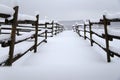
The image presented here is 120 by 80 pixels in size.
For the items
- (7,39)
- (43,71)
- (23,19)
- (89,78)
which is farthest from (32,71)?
(23,19)

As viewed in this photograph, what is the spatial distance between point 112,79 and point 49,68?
4.21ft

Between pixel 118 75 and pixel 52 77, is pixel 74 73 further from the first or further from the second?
pixel 118 75

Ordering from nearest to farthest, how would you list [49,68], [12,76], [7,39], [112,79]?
[112,79], [12,76], [7,39], [49,68]

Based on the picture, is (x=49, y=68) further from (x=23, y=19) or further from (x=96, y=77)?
(x=23, y=19)

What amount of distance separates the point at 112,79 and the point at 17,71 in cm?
168

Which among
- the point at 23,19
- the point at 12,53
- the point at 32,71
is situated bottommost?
the point at 32,71

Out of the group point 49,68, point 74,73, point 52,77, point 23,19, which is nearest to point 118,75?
point 74,73

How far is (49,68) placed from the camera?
3.44 metres

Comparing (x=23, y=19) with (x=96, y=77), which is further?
(x=23, y=19)

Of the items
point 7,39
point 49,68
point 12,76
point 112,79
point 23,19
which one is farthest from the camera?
point 23,19

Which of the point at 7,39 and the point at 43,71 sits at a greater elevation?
the point at 7,39

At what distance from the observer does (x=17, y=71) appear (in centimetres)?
317

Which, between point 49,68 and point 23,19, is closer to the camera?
point 49,68

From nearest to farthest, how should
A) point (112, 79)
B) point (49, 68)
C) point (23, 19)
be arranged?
1. point (112, 79)
2. point (49, 68)
3. point (23, 19)
